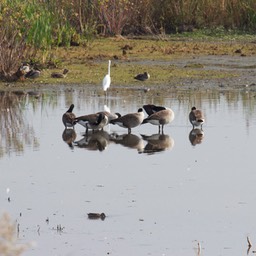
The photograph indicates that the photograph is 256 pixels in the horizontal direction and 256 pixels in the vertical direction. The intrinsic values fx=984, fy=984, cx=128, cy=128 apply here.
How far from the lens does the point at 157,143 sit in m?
14.0

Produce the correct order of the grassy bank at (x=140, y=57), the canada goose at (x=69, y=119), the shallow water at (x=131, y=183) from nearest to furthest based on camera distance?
1. the shallow water at (x=131, y=183)
2. the canada goose at (x=69, y=119)
3. the grassy bank at (x=140, y=57)

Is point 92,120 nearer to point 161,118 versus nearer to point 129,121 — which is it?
point 129,121

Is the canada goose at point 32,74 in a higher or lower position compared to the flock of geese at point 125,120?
higher

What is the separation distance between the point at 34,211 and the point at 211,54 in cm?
1718

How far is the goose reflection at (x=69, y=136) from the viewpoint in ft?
46.6

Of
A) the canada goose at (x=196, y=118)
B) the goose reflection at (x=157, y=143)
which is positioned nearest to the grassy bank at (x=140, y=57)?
the canada goose at (x=196, y=118)

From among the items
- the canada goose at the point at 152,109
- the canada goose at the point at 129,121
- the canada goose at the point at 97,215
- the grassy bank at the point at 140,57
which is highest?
the grassy bank at the point at 140,57

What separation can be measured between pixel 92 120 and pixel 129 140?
0.82 metres

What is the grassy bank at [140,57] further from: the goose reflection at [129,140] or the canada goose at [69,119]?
the goose reflection at [129,140]

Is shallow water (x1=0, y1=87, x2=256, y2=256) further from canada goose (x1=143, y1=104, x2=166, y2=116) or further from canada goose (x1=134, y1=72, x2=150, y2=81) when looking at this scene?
canada goose (x1=134, y1=72, x2=150, y2=81)

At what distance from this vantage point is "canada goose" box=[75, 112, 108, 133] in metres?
15.0

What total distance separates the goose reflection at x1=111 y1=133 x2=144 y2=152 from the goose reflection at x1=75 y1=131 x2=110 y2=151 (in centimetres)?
13

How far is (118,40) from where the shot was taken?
28812 mm

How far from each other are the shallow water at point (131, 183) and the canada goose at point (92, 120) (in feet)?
0.52
